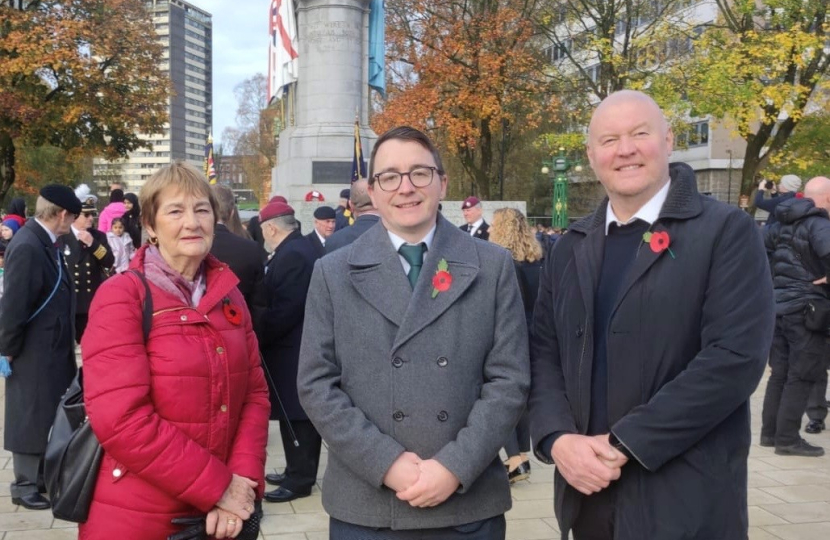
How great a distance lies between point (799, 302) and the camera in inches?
280

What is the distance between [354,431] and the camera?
2.67 m

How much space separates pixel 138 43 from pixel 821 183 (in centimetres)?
2719

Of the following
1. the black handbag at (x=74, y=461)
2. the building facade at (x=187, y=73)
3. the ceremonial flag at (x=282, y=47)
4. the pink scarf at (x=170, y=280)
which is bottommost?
the black handbag at (x=74, y=461)

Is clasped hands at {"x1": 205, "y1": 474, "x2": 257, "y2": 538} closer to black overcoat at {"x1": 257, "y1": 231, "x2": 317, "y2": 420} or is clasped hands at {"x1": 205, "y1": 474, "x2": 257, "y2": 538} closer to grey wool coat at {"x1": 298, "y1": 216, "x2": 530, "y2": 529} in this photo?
grey wool coat at {"x1": 298, "y1": 216, "x2": 530, "y2": 529}

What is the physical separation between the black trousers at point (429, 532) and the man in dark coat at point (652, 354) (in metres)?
0.29

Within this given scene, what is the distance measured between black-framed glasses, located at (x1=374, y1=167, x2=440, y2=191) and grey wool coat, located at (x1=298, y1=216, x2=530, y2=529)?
19 centimetres

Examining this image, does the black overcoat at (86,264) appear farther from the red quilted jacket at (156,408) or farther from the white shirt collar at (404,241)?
the white shirt collar at (404,241)

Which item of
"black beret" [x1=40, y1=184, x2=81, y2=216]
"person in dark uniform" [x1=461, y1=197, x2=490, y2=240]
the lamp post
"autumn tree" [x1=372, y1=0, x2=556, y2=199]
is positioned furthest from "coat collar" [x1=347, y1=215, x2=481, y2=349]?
"autumn tree" [x1=372, y1=0, x2=556, y2=199]

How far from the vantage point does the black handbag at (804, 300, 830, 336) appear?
22.9 ft

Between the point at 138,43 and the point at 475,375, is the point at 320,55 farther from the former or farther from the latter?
the point at 475,375

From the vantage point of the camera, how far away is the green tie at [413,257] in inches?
114

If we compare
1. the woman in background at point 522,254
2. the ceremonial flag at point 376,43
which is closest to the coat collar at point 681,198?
the woman in background at point 522,254

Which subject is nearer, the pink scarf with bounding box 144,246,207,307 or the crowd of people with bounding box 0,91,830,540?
the crowd of people with bounding box 0,91,830,540

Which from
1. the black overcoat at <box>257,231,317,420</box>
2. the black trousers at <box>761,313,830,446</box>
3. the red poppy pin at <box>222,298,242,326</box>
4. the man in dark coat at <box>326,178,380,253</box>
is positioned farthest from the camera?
the black trousers at <box>761,313,830,446</box>
